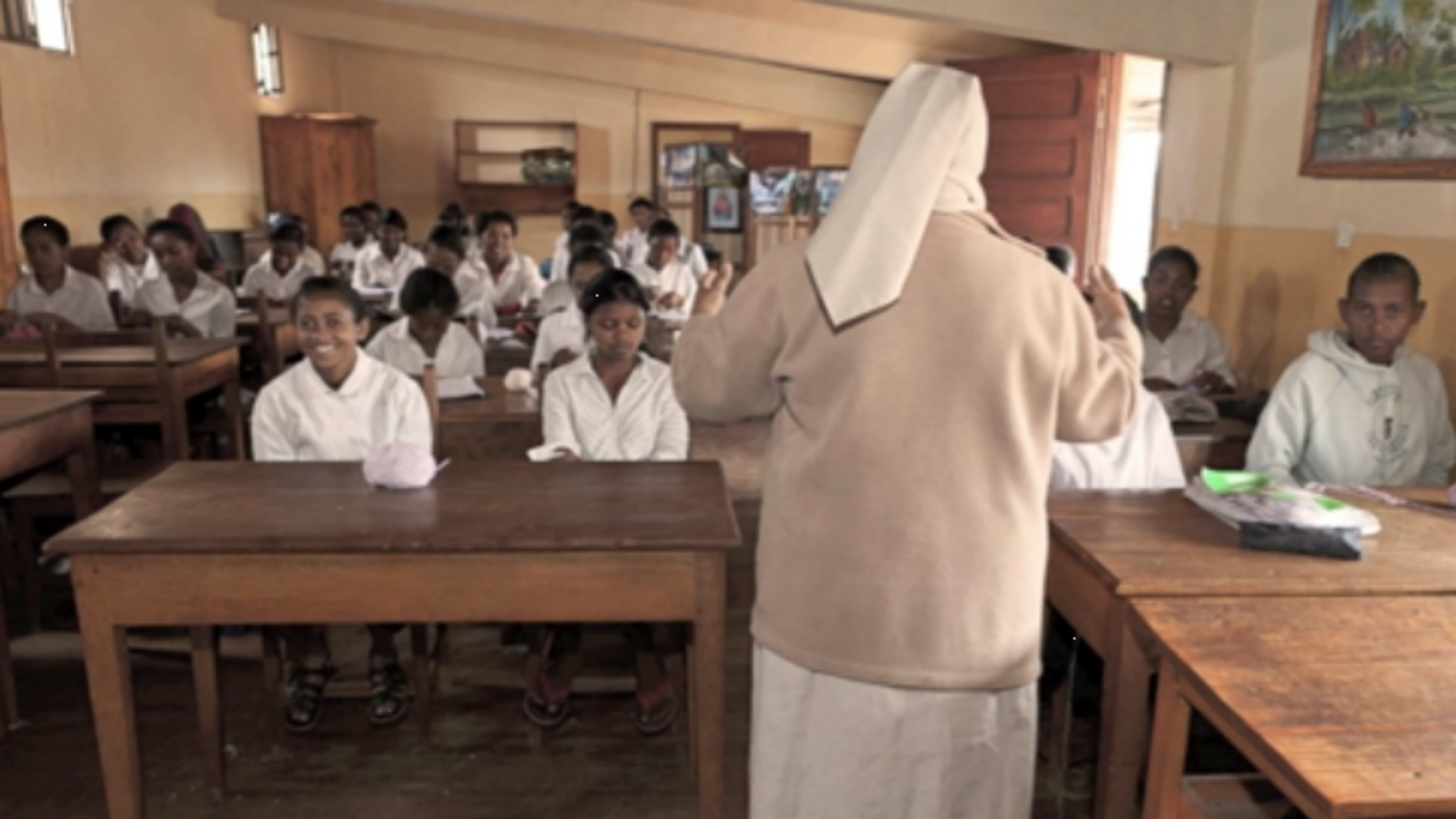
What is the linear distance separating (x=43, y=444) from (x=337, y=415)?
0.89 metres

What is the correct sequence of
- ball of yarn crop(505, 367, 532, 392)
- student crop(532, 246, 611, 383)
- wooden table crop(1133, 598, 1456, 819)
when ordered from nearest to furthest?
wooden table crop(1133, 598, 1456, 819)
ball of yarn crop(505, 367, 532, 392)
student crop(532, 246, 611, 383)

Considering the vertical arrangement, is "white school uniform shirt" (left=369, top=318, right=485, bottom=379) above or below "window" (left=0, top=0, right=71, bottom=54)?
below

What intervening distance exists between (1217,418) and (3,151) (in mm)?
6389

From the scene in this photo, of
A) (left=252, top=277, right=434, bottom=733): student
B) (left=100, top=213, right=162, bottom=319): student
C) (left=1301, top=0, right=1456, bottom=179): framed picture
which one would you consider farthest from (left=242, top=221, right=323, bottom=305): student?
(left=1301, top=0, right=1456, bottom=179): framed picture

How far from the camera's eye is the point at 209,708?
92.0 inches

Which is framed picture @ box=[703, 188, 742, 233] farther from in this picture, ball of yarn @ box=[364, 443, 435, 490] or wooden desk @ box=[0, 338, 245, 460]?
ball of yarn @ box=[364, 443, 435, 490]

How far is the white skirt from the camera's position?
1511mm

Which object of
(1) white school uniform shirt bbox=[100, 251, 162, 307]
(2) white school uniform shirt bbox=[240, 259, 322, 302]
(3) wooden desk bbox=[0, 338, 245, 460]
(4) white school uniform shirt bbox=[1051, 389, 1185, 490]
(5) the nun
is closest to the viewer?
(5) the nun

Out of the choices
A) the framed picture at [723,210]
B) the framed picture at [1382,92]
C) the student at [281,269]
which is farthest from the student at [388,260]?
the framed picture at [1382,92]

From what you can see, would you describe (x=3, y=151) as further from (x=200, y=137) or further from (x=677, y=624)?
(x=677, y=624)

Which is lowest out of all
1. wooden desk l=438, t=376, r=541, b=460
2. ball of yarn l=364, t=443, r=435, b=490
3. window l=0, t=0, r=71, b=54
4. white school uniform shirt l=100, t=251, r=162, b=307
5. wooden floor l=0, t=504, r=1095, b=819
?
wooden floor l=0, t=504, r=1095, b=819

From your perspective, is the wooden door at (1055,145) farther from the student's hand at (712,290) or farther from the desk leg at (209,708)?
the desk leg at (209,708)

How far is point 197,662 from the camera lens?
233 cm

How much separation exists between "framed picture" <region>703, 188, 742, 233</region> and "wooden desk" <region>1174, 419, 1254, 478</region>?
909cm
